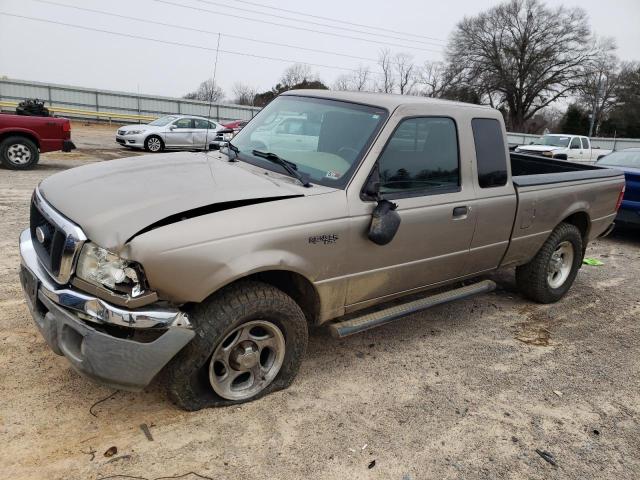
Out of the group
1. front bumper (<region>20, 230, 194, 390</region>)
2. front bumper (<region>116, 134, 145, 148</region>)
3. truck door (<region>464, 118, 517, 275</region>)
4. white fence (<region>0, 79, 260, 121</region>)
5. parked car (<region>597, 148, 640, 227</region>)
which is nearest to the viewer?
front bumper (<region>20, 230, 194, 390</region>)

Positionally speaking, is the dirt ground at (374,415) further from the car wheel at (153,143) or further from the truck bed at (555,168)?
the car wheel at (153,143)

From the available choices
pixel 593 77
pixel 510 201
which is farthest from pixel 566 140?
pixel 593 77

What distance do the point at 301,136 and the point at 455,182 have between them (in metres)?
1.24

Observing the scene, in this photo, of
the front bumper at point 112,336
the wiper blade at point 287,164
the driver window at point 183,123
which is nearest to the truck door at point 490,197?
the wiper blade at point 287,164

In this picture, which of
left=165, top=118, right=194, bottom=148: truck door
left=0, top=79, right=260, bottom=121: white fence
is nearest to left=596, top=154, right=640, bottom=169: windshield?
left=165, top=118, right=194, bottom=148: truck door

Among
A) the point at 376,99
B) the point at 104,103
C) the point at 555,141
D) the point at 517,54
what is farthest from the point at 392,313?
the point at 517,54

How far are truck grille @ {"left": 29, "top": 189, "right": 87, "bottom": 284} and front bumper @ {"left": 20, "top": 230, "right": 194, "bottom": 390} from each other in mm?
110

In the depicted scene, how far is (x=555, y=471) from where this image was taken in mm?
2848

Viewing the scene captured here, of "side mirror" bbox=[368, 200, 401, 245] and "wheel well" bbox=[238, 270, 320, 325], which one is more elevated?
"side mirror" bbox=[368, 200, 401, 245]

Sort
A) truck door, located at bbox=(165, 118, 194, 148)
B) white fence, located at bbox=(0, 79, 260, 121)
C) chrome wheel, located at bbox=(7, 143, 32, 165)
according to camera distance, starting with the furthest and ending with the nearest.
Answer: white fence, located at bbox=(0, 79, 260, 121)
truck door, located at bbox=(165, 118, 194, 148)
chrome wheel, located at bbox=(7, 143, 32, 165)

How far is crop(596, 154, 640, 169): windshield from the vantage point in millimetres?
9305

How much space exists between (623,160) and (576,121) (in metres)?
52.7

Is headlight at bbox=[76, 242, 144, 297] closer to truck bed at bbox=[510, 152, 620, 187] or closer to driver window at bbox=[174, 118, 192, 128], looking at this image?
truck bed at bbox=[510, 152, 620, 187]

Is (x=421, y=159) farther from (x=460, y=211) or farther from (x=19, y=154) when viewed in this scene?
(x=19, y=154)
